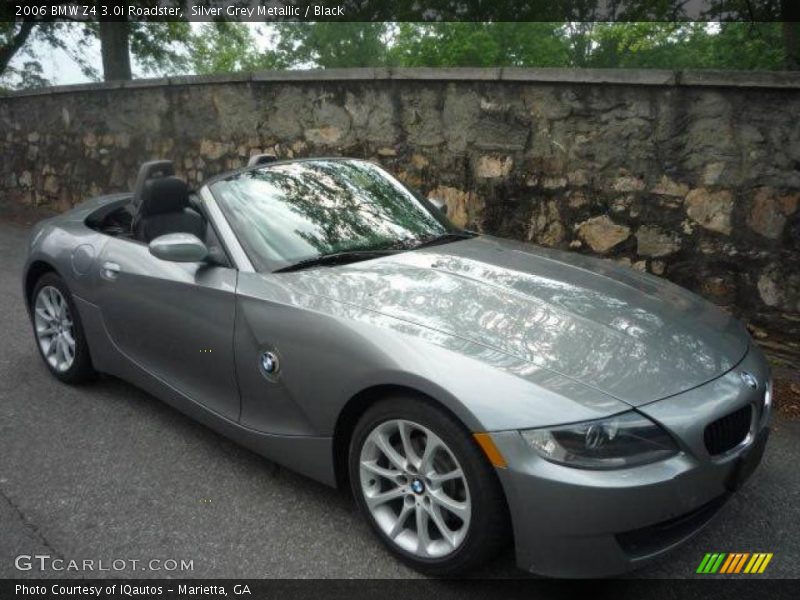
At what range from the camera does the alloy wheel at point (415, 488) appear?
2.25 meters

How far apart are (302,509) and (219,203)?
1.49 m

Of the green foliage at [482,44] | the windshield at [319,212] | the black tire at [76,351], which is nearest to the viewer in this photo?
the windshield at [319,212]

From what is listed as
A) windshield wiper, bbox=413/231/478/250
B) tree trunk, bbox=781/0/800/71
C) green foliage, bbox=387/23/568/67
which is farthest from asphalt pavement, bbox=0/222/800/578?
green foliage, bbox=387/23/568/67

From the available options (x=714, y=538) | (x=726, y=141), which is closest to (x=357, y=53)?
(x=726, y=141)

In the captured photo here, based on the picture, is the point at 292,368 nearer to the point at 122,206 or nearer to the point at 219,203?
the point at 219,203

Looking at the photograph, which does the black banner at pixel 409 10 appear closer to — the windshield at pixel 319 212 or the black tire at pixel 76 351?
the windshield at pixel 319 212

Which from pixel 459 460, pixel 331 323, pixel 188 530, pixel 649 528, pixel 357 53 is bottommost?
pixel 188 530

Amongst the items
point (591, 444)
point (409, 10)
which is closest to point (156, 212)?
point (591, 444)

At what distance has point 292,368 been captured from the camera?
2.59m

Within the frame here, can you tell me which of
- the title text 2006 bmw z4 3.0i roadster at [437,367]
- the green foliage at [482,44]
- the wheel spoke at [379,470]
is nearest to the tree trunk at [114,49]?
the title text 2006 bmw z4 3.0i roadster at [437,367]

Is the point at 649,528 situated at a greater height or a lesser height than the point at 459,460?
lesser

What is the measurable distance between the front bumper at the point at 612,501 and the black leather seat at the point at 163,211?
2543mm

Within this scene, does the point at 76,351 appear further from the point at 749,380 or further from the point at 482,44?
the point at 482,44

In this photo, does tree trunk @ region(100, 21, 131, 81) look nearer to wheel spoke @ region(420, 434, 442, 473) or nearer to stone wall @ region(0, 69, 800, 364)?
A: stone wall @ region(0, 69, 800, 364)
